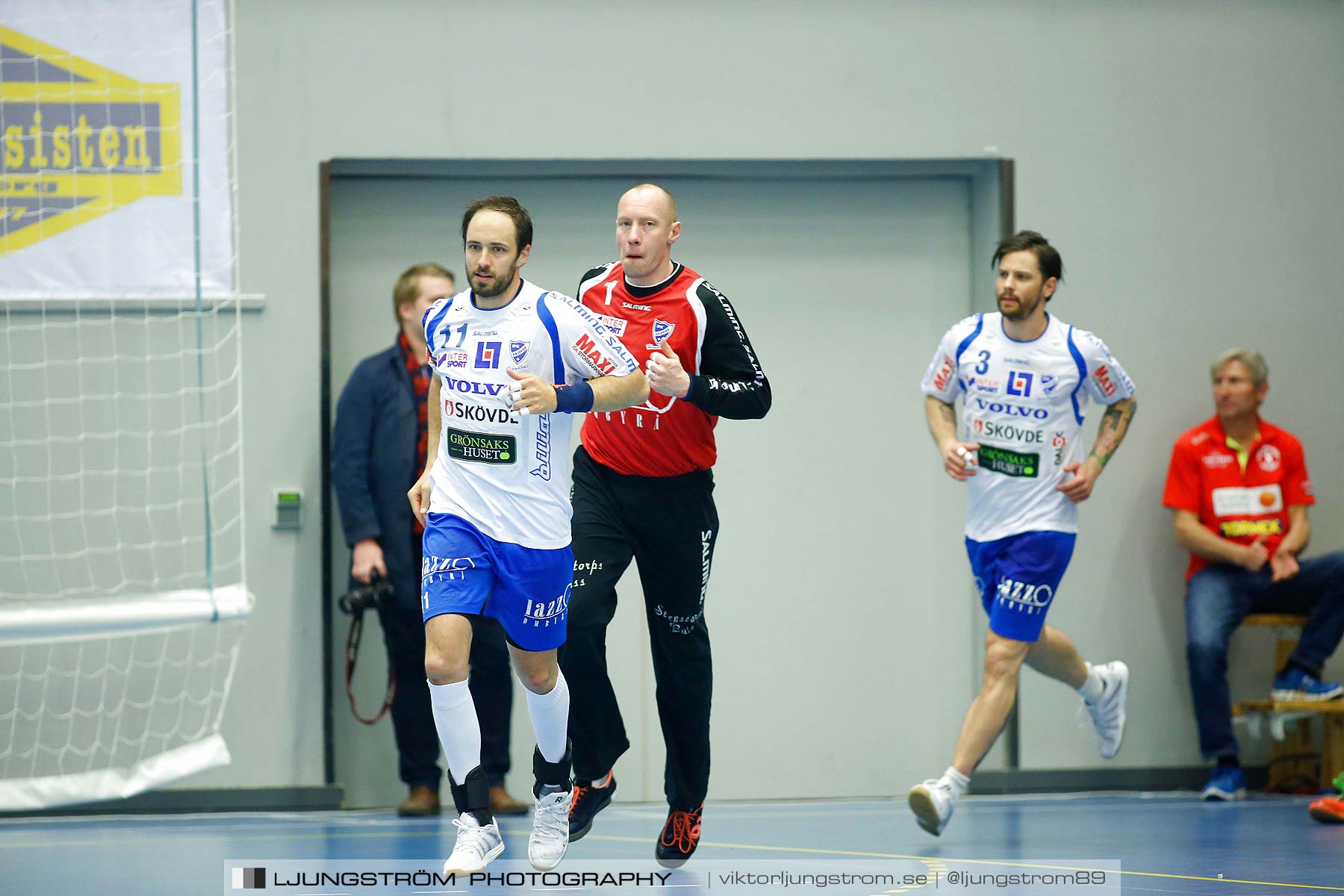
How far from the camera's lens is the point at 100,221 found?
6.85 meters

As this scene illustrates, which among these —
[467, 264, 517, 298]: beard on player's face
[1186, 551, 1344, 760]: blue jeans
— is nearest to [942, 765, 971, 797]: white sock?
[1186, 551, 1344, 760]: blue jeans

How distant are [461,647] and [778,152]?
3.83 metres

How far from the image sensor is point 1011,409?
19.2 feet

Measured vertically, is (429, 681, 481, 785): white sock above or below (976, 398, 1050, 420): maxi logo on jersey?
below

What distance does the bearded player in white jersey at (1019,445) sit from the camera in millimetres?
5730

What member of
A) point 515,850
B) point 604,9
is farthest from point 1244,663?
point 604,9

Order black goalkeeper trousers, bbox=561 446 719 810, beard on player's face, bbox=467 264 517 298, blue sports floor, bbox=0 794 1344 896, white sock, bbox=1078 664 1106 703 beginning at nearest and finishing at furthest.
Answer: beard on player's face, bbox=467 264 517 298
blue sports floor, bbox=0 794 1344 896
black goalkeeper trousers, bbox=561 446 719 810
white sock, bbox=1078 664 1106 703

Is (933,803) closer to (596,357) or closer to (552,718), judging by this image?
(552,718)

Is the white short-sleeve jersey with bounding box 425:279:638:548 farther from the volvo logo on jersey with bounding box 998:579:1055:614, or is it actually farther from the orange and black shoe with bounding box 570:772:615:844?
the volvo logo on jersey with bounding box 998:579:1055:614

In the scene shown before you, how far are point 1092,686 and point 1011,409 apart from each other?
1365mm

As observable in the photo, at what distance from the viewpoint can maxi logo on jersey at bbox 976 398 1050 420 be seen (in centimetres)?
583

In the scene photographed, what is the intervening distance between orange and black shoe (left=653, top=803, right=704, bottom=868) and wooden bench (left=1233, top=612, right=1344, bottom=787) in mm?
3519

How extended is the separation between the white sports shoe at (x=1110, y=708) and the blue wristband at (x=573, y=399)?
3099mm

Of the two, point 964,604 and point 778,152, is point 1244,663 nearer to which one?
point 964,604
